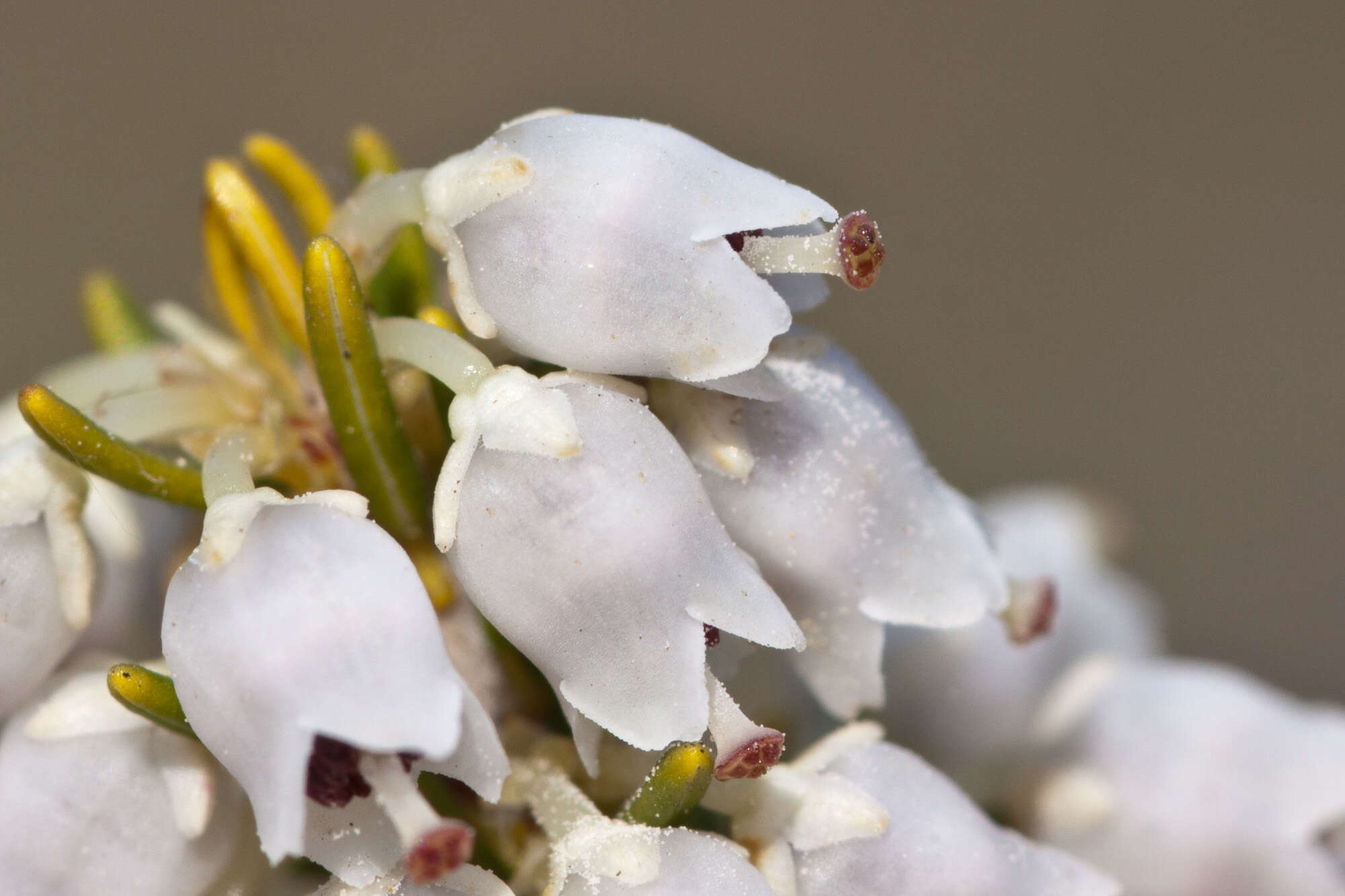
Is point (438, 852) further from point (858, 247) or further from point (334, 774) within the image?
point (858, 247)

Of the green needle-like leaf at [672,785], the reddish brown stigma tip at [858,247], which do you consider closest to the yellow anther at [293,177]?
the reddish brown stigma tip at [858,247]

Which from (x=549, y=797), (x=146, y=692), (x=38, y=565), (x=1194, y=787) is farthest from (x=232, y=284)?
(x=1194, y=787)

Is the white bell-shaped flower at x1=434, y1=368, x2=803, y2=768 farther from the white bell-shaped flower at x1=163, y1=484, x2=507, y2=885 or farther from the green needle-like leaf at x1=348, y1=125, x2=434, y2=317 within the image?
the green needle-like leaf at x1=348, y1=125, x2=434, y2=317

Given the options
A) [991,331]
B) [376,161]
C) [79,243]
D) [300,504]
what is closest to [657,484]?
[300,504]

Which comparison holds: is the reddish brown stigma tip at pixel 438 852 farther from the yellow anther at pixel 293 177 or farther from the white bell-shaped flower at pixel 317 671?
the yellow anther at pixel 293 177

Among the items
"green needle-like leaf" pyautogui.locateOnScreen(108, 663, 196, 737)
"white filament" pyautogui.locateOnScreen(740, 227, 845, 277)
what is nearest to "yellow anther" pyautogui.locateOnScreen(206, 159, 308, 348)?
"green needle-like leaf" pyautogui.locateOnScreen(108, 663, 196, 737)

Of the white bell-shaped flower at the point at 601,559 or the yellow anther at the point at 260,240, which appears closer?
the white bell-shaped flower at the point at 601,559

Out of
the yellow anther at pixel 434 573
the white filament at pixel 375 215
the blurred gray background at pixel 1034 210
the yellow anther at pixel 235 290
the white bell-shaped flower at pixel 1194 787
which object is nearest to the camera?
the white filament at pixel 375 215
